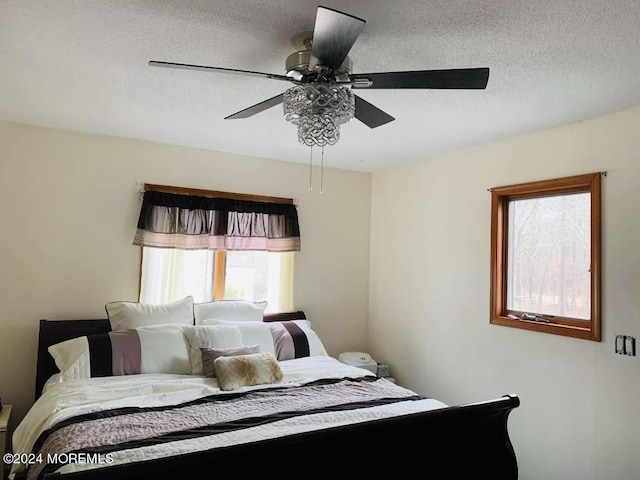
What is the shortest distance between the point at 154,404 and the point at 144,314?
3.36ft

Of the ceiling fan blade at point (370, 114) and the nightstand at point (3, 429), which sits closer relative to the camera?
the ceiling fan blade at point (370, 114)

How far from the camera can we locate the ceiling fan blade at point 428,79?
159 cm

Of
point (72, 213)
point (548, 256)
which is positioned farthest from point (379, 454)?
point (72, 213)

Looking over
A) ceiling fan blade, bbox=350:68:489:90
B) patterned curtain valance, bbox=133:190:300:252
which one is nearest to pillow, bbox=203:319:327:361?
patterned curtain valance, bbox=133:190:300:252

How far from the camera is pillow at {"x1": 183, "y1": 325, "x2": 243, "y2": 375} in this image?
3027 mm

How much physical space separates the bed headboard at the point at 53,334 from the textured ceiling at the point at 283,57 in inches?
56.6

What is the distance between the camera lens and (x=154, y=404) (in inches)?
93.5

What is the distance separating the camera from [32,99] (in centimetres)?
264

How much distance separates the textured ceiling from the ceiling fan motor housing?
0.34ft

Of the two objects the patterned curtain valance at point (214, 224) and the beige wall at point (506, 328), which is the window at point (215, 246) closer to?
the patterned curtain valance at point (214, 224)

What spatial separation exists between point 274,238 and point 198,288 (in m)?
0.81

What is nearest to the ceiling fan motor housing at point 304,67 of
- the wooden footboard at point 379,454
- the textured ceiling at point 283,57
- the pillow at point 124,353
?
the textured ceiling at point 283,57

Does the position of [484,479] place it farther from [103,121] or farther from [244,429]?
[103,121]

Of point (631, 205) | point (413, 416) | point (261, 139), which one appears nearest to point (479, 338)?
point (631, 205)
